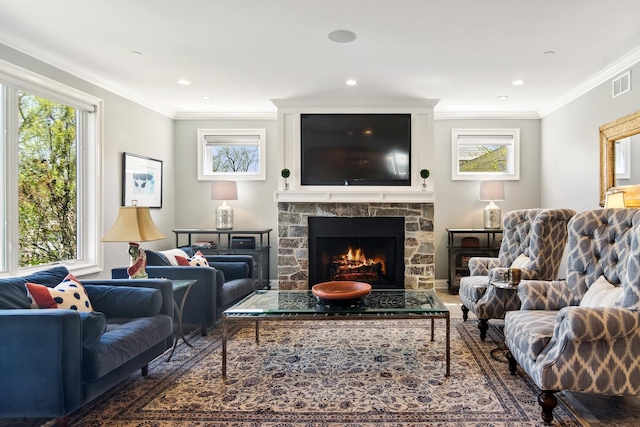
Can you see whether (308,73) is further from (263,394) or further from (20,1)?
(263,394)

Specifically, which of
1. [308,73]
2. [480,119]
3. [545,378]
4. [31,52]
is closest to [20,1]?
[31,52]

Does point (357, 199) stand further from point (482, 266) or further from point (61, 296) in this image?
point (61, 296)

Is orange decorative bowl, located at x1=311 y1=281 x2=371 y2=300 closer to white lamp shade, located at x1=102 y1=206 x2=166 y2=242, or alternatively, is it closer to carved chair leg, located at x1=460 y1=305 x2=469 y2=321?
white lamp shade, located at x1=102 y1=206 x2=166 y2=242

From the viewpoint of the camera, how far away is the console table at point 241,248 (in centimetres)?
529

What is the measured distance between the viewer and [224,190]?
5441mm

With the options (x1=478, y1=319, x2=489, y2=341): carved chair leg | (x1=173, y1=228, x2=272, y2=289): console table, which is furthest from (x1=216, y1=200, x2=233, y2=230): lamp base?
(x1=478, y1=319, x2=489, y2=341): carved chair leg

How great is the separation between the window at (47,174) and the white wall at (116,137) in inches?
4.5

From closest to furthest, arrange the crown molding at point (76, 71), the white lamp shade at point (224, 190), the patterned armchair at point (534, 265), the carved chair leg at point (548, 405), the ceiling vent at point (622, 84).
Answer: the carved chair leg at point (548, 405) < the crown molding at point (76, 71) < the patterned armchair at point (534, 265) < the ceiling vent at point (622, 84) < the white lamp shade at point (224, 190)

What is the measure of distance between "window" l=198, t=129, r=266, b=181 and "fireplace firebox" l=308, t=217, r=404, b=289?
→ 130 cm

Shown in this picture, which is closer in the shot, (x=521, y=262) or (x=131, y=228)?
(x=131, y=228)

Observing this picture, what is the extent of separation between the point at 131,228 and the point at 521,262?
11.2 feet

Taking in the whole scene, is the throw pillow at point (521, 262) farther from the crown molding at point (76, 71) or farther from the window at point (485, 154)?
the crown molding at point (76, 71)

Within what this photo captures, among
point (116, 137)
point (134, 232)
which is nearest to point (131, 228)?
point (134, 232)

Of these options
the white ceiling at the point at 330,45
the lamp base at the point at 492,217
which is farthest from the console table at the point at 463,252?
the white ceiling at the point at 330,45
